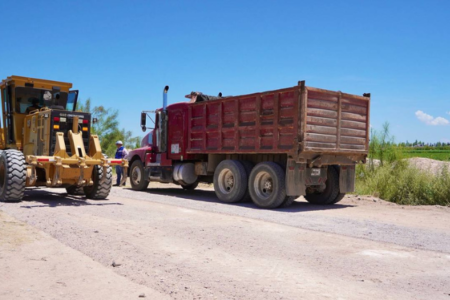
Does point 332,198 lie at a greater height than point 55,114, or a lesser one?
lesser

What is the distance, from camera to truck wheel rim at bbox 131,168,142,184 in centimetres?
1664

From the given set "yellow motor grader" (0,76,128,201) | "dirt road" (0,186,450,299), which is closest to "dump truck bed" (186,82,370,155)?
"dirt road" (0,186,450,299)

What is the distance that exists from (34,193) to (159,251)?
9.05m

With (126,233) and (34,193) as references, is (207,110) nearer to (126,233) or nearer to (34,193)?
(34,193)

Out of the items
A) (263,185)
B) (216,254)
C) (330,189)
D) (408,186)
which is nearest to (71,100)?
(263,185)

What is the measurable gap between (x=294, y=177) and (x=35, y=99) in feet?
25.0

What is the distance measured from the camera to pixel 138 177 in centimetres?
1670

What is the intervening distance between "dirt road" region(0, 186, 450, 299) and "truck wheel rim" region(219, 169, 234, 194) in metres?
2.62

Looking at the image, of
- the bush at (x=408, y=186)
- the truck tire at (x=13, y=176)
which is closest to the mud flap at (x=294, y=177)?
the bush at (x=408, y=186)

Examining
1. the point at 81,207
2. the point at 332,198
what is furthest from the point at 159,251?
the point at 332,198

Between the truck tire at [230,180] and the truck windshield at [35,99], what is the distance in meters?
4.88

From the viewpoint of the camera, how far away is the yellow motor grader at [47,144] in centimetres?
1078

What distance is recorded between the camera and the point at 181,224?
8.43 meters

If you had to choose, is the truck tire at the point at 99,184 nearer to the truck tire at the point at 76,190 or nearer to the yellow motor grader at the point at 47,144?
the yellow motor grader at the point at 47,144
